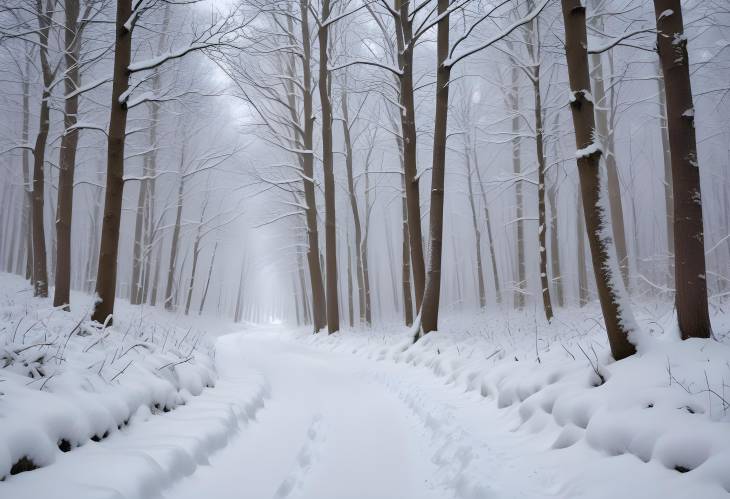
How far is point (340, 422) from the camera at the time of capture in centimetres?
437

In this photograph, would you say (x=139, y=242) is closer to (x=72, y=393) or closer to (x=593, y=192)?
(x=72, y=393)

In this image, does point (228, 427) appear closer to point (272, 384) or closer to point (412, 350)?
point (272, 384)

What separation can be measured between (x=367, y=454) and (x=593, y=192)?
317 centimetres

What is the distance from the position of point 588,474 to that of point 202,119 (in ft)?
70.8

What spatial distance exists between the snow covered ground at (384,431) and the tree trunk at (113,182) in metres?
1.64

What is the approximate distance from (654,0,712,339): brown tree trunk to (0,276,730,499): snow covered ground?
280 millimetres

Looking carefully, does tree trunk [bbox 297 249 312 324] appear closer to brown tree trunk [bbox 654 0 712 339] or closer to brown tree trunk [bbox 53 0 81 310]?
brown tree trunk [bbox 53 0 81 310]

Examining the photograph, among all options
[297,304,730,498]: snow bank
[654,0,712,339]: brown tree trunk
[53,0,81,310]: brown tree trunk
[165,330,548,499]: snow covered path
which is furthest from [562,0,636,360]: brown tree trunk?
[53,0,81,310]: brown tree trunk

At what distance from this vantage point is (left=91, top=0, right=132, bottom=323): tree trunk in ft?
22.4

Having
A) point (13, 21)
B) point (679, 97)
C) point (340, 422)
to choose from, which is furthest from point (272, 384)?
point (13, 21)

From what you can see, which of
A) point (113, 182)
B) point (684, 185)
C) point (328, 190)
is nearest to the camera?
point (684, 185)

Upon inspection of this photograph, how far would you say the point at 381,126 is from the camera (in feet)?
44.4

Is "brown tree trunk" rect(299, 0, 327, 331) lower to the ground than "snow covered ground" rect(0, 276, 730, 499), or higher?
higher

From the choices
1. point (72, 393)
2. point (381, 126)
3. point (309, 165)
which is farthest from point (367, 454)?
point (309, 165)
